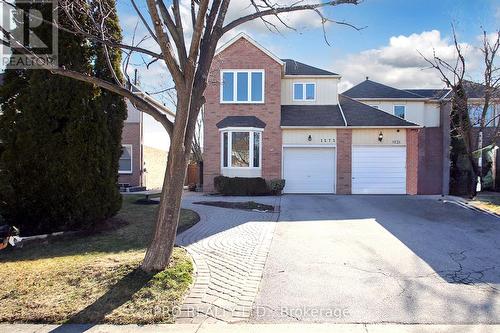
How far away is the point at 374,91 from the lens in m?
29.3

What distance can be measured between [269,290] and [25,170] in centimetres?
619

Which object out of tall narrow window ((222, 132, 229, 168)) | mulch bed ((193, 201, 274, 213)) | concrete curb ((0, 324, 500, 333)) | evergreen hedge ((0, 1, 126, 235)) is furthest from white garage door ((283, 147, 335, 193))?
concrete curb ((0, 324, 500, 333))

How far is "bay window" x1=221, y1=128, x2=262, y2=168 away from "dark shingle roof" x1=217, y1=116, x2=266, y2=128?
0.30 metres

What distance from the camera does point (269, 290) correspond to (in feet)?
18.8

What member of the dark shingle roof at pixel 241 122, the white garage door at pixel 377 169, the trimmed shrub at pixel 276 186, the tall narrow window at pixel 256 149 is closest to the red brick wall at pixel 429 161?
the white garage door at pixel 377 169

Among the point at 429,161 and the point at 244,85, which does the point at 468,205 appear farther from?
the point at 244,85

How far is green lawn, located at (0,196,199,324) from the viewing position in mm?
4867

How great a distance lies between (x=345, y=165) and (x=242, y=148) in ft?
16.9

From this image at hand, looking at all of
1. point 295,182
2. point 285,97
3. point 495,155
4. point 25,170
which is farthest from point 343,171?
point 25,170

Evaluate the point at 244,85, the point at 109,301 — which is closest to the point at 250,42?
the point at 244,85

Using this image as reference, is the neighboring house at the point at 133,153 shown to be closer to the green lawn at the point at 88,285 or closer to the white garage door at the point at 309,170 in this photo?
the white garage door at the point at 309,170

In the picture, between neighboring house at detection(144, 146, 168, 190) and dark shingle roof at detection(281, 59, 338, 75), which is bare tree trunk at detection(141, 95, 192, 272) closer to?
dark shingle roof at detection(281, 59, 338, 75)

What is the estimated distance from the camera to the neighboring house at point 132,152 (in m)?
25.4

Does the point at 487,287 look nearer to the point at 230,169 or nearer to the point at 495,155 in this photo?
the point at 230,169
